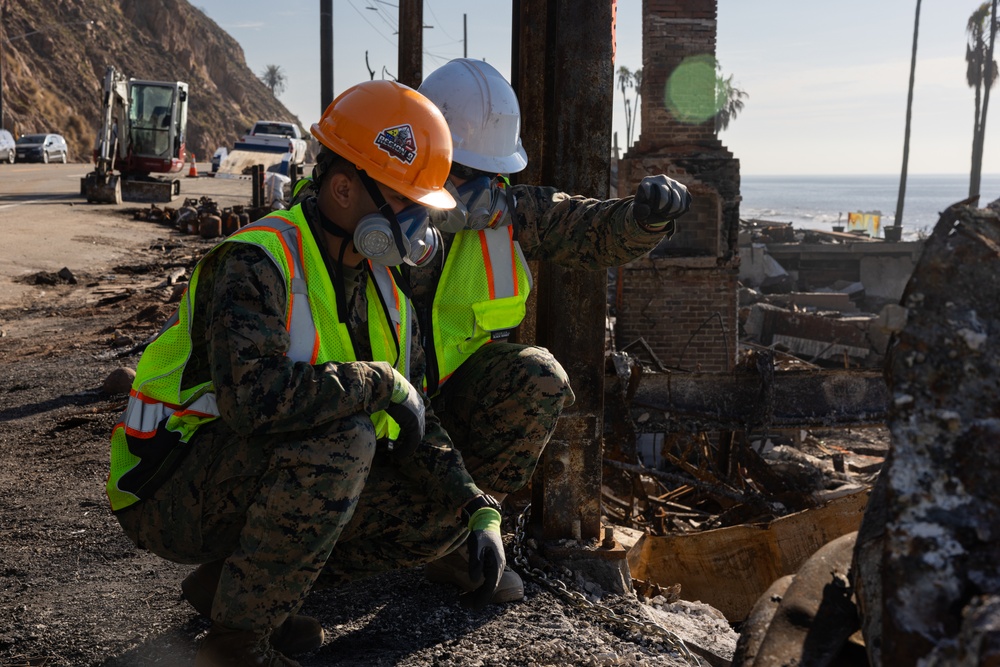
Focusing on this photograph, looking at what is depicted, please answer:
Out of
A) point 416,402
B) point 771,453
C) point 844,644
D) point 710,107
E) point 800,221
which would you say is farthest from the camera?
point 800,221

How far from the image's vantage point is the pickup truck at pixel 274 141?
32.3m

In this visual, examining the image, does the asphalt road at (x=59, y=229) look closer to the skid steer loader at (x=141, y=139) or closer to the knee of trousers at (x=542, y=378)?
the skid steer loader at (x=141, y=139)

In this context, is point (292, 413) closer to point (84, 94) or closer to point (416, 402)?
point (416, 402)

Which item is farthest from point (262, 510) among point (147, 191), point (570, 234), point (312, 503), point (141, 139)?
point (141, 139)

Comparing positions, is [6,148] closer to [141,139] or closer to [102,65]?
[141,139]

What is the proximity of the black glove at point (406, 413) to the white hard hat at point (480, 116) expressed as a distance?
3.79ft

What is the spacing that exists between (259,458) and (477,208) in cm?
118

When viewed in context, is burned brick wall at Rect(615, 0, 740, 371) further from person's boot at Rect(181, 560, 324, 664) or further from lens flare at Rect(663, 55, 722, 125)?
person's boot at Rect(181, 560, 324, 664)

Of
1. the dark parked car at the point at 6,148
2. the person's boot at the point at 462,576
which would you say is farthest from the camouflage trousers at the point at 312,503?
the dark parked car at the point at 6,148

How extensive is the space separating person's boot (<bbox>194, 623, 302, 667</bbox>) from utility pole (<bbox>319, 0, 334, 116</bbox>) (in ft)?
57.7

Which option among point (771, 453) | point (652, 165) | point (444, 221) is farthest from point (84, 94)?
point (444, 221)

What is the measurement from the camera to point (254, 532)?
7.84ft

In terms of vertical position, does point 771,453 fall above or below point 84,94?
below

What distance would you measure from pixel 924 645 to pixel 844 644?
344mm
